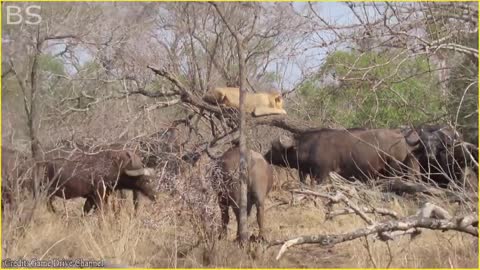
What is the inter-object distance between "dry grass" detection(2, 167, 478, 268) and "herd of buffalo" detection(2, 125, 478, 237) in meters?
0.32

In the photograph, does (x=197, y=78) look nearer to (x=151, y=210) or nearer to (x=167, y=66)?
(x=167, y=66)

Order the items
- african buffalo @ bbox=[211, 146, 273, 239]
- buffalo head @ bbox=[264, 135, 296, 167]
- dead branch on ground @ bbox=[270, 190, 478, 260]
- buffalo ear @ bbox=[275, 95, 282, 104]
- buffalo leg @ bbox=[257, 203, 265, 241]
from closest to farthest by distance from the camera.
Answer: dead branch on ground @ bbox=[270, 190, 478, 260]
african buffalo @ bbox=[211, 146, 273, 239]
buffalo leg @ bbox=[257, 203, 265, 241]
buffalo ear @ bbox=[275, 95, 282, 104]
buffalo head @ bbox=[264, 135, 296, 167]

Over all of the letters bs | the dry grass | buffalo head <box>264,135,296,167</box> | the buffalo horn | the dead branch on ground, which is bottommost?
the dry grass

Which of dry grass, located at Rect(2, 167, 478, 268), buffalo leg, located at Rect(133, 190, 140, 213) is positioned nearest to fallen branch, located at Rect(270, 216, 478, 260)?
dry grass, located at Rect(2, 167, 478, 268)

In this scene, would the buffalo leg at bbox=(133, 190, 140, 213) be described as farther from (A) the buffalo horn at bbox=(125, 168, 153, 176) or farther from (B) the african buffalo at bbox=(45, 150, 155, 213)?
(A) the buffalo horn at bbox=(125, 168, 153, 176)

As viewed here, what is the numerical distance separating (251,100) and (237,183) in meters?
3.60

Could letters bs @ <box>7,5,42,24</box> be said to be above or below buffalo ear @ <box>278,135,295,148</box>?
above

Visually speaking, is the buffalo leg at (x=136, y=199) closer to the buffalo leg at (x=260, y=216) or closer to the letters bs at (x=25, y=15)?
the buffalo leg at (x=260, y=216)

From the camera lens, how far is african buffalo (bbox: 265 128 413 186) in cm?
1377

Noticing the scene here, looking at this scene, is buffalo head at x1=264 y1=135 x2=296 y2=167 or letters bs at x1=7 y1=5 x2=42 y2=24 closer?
letters bs at x1=7 y1=5 x2=42 y2=24

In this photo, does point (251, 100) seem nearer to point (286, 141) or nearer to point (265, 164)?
point (265, 164)

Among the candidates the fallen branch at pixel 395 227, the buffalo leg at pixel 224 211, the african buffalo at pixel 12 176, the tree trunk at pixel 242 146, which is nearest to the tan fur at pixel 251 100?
the buffalo leg at pixel 224 211

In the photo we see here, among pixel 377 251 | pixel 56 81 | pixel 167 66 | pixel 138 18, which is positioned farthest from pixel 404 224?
pixel 138 18

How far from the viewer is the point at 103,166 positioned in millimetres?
10172
